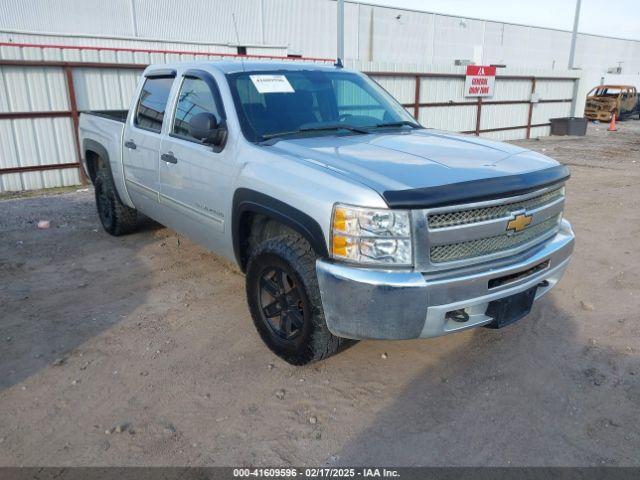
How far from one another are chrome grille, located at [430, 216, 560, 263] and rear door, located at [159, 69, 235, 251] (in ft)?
5.14

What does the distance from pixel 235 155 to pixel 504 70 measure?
54.9 ft

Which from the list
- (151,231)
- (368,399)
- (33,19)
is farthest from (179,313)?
(33,19)

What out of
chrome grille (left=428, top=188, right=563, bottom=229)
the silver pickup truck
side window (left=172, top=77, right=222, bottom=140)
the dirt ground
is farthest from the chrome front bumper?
side window (left=172, top=77, right=222, bottom=140)

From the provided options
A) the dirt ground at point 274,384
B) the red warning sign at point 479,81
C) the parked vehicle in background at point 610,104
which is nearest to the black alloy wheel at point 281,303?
the dirt ground at point 274,384

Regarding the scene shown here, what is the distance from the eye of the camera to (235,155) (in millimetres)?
3535

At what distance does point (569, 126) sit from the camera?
784 inches

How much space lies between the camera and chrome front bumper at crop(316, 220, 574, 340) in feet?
8.66

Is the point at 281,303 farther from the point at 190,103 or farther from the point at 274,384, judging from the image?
the point at 190,103

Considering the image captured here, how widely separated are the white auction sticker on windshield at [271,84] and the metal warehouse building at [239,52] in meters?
7.32

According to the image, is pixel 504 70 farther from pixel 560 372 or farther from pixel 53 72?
pixel 560 372

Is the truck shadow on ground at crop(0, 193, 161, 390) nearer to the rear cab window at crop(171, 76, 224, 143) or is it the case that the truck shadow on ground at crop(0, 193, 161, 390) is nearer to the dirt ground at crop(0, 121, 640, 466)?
the dirt ground at crop(0, 121, 640, 466)

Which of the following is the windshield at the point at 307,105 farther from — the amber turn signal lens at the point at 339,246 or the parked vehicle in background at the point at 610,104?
the parked vehicle in background at the point at 610,104

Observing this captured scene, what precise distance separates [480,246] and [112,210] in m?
4.61

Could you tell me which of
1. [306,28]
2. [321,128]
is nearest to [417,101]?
[321,128]
